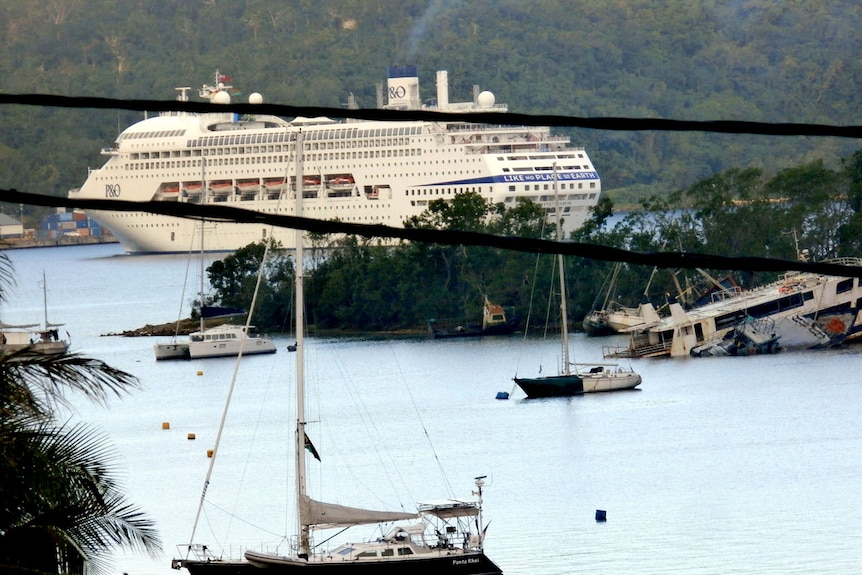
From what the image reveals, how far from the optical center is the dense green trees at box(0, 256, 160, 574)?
6.95m

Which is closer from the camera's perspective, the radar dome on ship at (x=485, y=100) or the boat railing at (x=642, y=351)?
the boat railing at (x=642, y=351)

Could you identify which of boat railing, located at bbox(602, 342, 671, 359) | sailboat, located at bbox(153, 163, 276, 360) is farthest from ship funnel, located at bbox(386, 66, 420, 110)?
boat railing, located at bbox(602, 342, 671, 359)

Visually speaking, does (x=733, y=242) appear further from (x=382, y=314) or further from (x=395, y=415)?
(x=395, y=415)

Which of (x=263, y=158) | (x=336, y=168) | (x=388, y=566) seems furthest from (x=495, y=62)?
(x=388, y=566)

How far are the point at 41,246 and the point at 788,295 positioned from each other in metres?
91.7

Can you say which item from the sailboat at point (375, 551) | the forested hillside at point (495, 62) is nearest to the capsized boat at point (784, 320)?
the sailboat at point (375, 551)

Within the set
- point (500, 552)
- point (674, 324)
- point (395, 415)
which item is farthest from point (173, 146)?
point (500, 552)

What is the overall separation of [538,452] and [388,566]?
9.20 meters

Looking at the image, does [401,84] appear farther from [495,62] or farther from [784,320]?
[495,62]

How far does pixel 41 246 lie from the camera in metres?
122

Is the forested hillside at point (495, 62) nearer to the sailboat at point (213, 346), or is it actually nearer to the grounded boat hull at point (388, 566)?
the sailboat at point (213, 346)

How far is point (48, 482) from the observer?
7332 millimetres

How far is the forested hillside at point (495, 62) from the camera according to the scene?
392 ft

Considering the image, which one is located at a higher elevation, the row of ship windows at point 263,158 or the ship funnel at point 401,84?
the ship funnel at point 401,84
